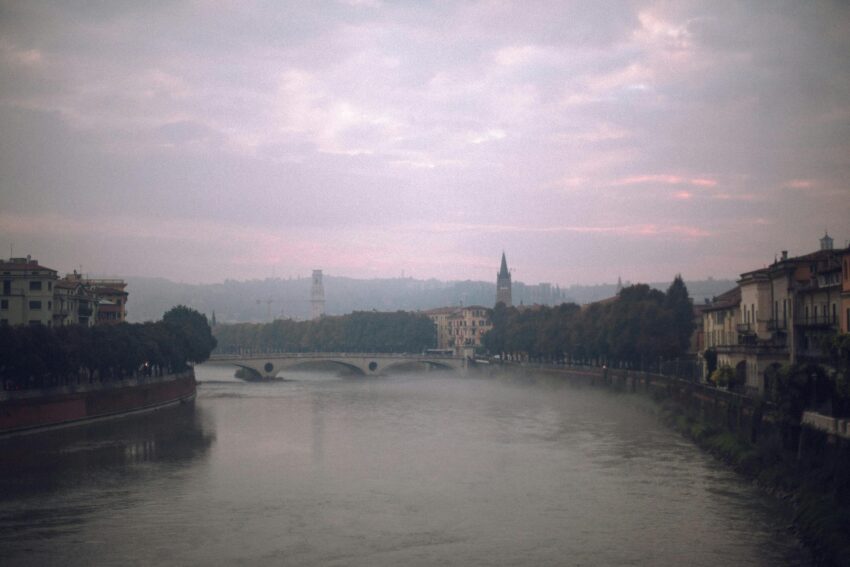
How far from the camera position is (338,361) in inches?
4277

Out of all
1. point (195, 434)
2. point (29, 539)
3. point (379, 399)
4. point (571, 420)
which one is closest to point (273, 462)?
point (195, 434)

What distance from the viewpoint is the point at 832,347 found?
32938 mm

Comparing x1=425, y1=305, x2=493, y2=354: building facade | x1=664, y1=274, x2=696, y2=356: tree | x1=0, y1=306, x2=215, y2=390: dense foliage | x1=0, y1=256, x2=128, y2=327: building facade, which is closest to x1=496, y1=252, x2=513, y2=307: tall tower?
x1=425, y1=305, x2=493, y2=354: building facade

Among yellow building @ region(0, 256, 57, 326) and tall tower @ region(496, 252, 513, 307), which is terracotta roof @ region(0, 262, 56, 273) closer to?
yellow building @ region(0, 256, 57, 326)

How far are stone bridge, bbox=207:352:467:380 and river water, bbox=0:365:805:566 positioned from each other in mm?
44151

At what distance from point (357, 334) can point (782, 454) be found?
11529 cm

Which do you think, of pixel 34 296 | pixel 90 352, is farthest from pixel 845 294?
pixel 34 296

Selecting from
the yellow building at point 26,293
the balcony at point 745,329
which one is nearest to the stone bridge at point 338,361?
the yellow building at point 26,293

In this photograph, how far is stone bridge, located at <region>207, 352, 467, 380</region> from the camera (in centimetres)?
10125

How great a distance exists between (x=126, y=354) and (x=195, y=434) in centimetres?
1185

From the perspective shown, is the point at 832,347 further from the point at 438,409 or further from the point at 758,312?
the point at 438,409

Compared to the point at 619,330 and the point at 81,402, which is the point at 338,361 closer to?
the point at 619,330

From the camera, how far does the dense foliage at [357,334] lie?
464 ft

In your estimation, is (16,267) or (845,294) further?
(16,267)
